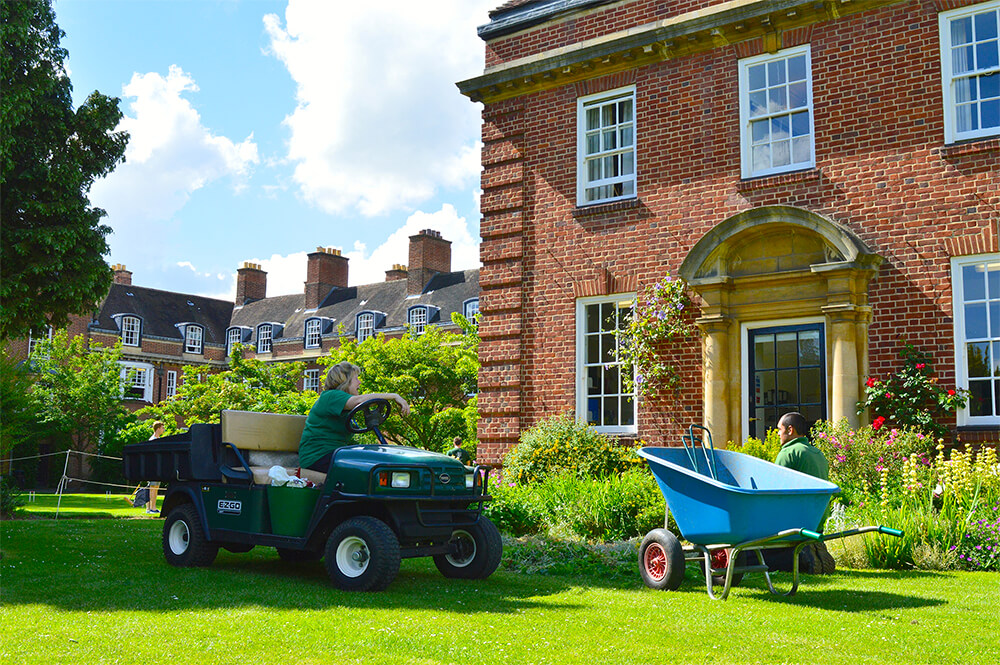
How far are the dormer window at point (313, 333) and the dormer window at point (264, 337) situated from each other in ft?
11.3

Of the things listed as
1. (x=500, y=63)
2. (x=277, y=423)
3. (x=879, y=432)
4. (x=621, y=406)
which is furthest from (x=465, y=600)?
(x=500, y=63)

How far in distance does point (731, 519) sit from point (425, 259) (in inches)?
1834

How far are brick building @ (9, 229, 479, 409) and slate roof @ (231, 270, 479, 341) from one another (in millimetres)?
65

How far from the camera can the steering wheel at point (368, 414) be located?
776 cm

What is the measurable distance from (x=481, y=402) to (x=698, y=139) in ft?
17.5

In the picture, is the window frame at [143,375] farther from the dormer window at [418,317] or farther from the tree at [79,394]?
the dormer window at [418,317]

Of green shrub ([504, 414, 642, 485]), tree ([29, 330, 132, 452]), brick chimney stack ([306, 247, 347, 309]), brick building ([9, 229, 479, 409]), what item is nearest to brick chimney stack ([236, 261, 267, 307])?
brick building ([9, 229, 479, 409])

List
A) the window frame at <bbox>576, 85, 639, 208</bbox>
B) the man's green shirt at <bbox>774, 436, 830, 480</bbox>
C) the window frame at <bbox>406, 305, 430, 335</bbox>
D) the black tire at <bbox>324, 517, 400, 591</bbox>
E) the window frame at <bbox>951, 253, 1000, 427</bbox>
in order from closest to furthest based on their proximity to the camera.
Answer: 1. the black tire at <bbox>324, 517, 400, 591</bbox>
2. the man's green shirt at <bbox>774, 436, 830, 480</bbox>
3. the window frame at <bbox>951, 253, 1000, 427</bbox>
4. the window frame at <bbox>576, 85, 639, 208</bbox>
5. the window frame at <bbox>406, 305, 430, 335</bbox>

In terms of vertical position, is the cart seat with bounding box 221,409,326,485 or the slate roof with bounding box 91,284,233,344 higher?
the slate roof with bounding box 91,284,233,344

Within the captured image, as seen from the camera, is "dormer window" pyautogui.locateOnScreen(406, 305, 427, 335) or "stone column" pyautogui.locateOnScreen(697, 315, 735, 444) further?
"dormer window" pyautogui.locateOnScreen(406, 305, 427, 335)

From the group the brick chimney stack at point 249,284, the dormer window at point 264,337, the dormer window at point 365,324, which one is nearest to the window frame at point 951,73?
the dormer window at point 365,324

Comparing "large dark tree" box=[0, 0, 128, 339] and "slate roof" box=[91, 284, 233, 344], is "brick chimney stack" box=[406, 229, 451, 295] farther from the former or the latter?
"large dark tree" box=[0, 0, 128, 339]

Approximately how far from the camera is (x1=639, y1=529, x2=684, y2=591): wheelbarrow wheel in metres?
7.44

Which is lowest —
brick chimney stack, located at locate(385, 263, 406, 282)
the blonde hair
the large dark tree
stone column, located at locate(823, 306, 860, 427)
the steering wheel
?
the steering wheel
